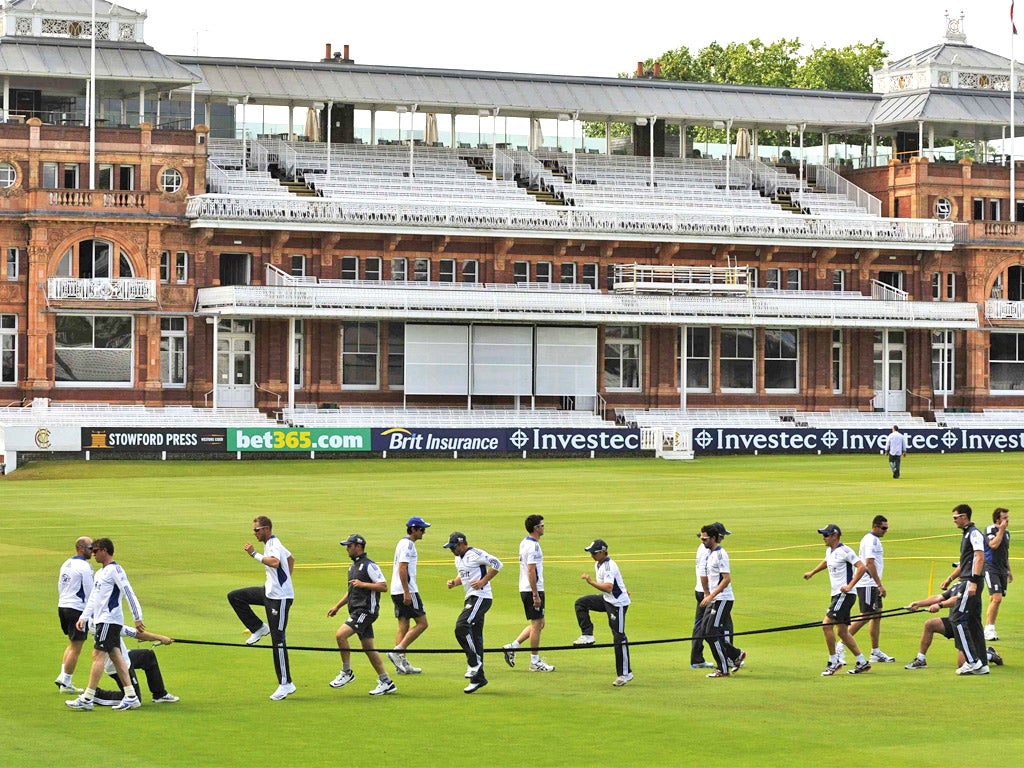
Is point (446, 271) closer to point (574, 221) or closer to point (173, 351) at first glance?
point (574, 221)

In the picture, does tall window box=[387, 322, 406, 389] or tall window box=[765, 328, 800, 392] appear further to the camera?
tall window box=[765, 328, 800, 392]

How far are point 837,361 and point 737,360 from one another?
526 cm

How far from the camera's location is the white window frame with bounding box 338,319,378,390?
259ft

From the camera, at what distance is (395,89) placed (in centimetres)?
8400

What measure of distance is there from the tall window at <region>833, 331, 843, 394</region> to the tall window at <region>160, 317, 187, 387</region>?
102 ft

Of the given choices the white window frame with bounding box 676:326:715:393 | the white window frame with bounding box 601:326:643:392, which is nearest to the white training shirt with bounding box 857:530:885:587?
the white window frame with bounding box 601:326:643:392

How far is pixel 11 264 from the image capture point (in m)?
75.9

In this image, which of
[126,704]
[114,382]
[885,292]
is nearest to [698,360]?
[885,292]

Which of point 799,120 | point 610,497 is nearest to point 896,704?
point 610,497

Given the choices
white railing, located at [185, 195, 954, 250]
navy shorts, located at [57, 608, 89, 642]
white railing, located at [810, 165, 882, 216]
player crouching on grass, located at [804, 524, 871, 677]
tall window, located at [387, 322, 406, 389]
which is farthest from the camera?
white railing, located at [810, 165, 882, 216]

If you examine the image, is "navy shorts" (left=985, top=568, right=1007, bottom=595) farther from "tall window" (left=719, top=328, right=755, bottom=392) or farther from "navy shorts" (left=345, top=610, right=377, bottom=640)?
"tall window" (left=719, top=328, right=755, bottom=392)

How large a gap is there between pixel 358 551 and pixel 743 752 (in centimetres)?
550

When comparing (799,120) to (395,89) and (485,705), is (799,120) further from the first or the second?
(485,705)

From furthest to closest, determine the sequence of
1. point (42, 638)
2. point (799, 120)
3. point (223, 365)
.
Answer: point (799, 120) → point (223, 365) → point (42, 638)
